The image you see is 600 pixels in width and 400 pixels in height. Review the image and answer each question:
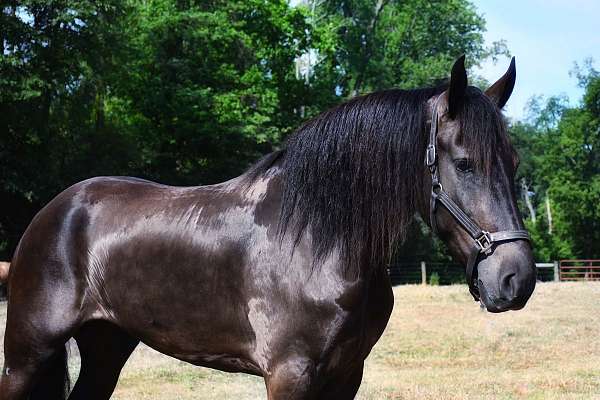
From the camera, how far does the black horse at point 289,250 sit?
8.96 ft

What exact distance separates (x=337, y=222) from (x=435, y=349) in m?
7.49

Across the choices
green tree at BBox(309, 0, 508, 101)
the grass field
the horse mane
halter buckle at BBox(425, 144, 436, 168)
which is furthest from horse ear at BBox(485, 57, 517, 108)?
green tree at BBox(309, 0, 508, 101)

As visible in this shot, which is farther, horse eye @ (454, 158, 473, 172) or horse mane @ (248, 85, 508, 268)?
horse mane @ (248, 85, 508, 268)

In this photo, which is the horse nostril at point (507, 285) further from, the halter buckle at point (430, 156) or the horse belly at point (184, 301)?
the horse belly at point (184, 301)

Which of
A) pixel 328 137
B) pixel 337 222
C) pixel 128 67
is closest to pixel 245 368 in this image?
pixel 337 222

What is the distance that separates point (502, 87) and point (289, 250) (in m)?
1.21

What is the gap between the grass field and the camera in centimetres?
684

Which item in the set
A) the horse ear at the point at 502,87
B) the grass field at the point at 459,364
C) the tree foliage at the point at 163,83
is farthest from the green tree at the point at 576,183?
the horse ear at the point at 502,87

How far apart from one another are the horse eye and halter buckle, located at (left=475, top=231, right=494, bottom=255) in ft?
0.90

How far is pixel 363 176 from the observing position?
2992mm

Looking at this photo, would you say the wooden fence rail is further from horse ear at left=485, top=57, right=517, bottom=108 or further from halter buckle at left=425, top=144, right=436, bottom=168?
halter buckle at left=425, top=144, right=436, bottom=168

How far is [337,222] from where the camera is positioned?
2.99 metres

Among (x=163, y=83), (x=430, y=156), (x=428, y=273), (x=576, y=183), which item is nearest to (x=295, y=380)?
(x=430, y=156)

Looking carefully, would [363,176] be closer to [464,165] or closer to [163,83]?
[464,165]
